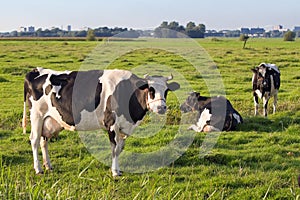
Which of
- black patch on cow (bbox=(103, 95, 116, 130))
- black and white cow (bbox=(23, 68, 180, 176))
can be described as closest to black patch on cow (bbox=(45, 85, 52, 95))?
black and white cow (bbox=(23, 68, 180, 176))

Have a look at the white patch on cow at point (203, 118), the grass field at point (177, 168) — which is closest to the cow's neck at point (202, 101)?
the white patch on cow at point (203, 118)

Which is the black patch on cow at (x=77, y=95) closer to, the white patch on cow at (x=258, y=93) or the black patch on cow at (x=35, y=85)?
the black patch on cow at (x=35, y=85)

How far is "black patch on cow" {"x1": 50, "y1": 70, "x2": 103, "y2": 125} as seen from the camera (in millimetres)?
6914

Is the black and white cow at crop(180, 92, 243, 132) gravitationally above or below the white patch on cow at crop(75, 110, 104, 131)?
below

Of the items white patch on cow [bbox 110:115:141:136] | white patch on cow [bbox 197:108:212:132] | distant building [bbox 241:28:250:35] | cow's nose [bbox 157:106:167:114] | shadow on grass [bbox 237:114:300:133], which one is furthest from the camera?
distant building [bbox 241:28:250:35]

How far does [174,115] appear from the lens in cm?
1162

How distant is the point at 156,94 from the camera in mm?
6613

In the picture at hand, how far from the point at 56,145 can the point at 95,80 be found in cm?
218

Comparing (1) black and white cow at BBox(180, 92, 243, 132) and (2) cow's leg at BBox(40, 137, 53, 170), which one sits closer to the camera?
(2) cow's leg at BBox(40, 137, 53, 170)

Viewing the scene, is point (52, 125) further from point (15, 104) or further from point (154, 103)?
point (15, 104)

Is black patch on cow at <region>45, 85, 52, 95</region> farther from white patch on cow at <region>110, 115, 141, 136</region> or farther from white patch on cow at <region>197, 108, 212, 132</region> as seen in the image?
white patch on cow at <region>197, 108, 212, 132</region>

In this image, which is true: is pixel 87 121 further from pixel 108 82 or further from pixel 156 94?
pixel 156 94

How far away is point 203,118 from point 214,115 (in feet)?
1.01

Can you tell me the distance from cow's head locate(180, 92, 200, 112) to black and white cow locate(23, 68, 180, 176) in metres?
4.79
